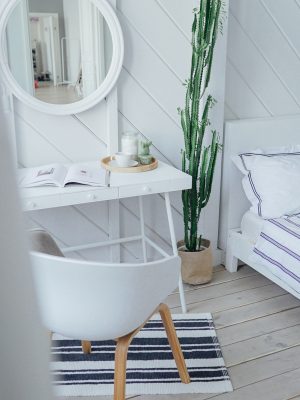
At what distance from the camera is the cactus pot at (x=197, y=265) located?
286 centimetres

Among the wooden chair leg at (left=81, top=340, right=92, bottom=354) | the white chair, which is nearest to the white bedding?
the white chair

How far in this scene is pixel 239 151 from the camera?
9.92 ft

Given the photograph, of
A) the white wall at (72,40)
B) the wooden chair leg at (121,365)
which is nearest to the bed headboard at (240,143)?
the white wall at (72,40)

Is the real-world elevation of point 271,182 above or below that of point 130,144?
below

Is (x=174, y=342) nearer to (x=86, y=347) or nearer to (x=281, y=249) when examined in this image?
(x=86, y=347)

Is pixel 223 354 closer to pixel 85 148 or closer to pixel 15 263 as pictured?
pixel 85 148

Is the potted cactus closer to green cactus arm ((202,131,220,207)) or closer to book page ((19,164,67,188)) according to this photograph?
green cactus arm ((202,131,220,207))

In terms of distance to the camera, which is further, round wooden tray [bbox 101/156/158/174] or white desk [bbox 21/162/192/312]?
round wooden tray [bbox 101/156/158/174]

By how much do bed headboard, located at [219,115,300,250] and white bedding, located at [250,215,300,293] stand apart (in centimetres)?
39

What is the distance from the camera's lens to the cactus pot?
2859 millimetres

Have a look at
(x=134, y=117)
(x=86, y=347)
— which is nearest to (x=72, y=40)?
(x=134, y=117)

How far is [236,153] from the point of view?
A: 9.91ft

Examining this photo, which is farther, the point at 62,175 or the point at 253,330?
the point at 253,330

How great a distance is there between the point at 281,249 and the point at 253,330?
1.50ft
